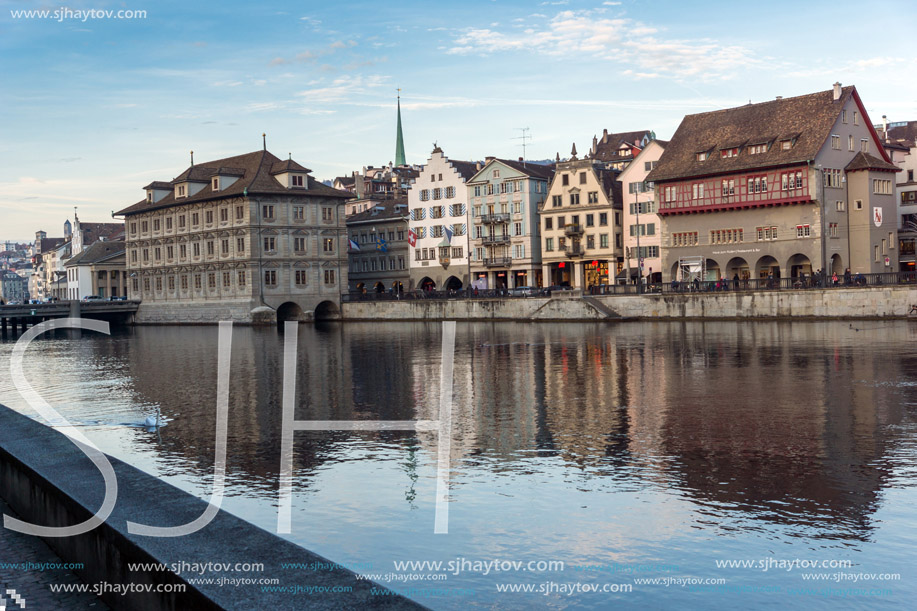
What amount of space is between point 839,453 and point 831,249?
205 ft

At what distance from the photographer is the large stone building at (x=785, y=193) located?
7369 centimetres

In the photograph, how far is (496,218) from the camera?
328ft

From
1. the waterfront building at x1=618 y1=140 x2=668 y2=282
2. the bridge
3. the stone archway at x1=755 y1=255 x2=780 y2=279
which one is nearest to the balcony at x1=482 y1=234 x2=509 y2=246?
the waterfront building at x1=618 y1=140 x2=668 y2=282

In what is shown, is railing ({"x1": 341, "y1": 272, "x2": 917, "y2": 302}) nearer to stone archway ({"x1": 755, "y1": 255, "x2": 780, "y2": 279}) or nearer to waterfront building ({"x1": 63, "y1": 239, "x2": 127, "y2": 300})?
stone archway ({"x1": 755, "y1": 255, "x2": 780, "y2": 279})

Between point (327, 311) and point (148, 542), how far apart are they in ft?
317

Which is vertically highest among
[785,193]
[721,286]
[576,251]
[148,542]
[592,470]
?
[785,193]

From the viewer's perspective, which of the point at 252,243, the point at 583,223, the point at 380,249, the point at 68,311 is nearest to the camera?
the point at 583,223

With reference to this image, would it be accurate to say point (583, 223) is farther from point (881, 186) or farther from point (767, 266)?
Result: point (881, 186)

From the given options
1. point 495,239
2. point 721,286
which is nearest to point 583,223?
point 495,239

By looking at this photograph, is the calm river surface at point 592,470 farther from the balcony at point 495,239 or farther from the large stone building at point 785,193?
the balcony at point 495,239

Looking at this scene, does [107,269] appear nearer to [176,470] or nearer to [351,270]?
[351,270]

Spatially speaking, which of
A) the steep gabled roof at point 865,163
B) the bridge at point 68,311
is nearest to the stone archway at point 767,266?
the steep gabled roof at point 865,163

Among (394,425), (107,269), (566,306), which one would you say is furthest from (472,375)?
(107,269)

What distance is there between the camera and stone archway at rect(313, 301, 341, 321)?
332 ft
